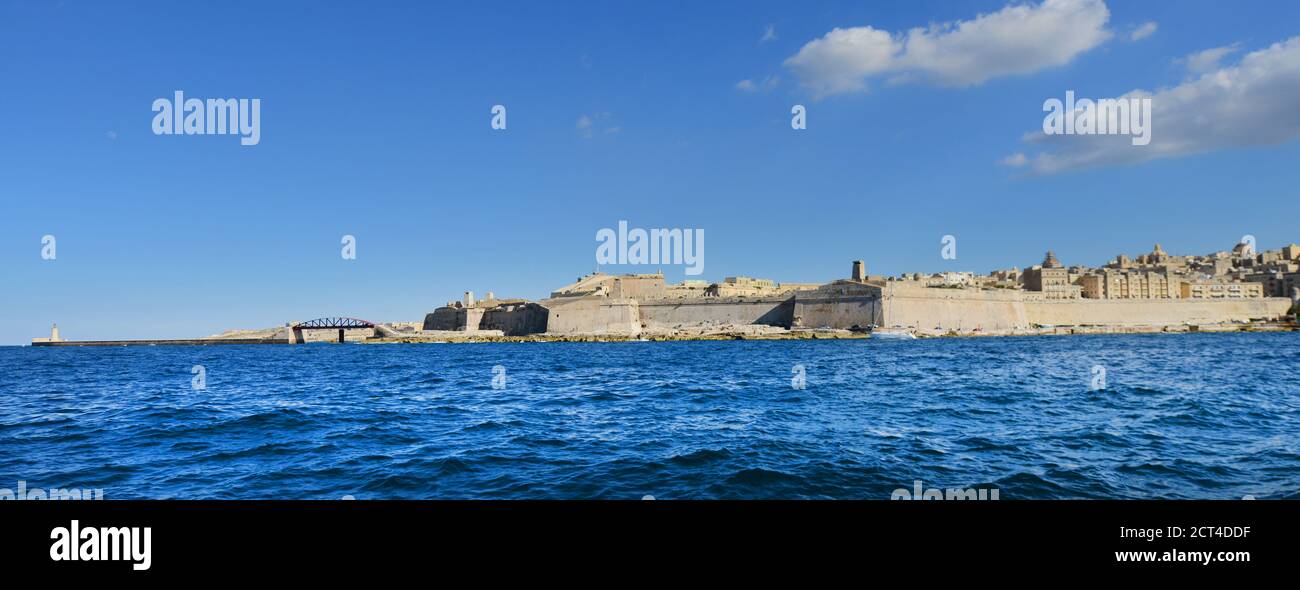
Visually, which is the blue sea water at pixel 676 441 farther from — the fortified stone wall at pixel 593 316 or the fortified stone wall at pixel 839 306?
the fortified stone wall at pixel 593 316

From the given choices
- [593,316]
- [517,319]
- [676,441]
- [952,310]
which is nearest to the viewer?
[676,441]

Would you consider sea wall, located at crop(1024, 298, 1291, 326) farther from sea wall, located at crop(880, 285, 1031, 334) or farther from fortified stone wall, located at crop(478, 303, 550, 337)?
fortified stone wall, located at crop(478, 303, 550, 337)

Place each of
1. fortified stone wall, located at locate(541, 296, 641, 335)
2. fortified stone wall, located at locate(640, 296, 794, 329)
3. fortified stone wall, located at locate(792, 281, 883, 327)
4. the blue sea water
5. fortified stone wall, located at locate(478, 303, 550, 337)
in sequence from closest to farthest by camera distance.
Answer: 1. the blue sea water
2. fortified stone wall, located at locate(792, 281, 883, 327)
3. fortified stone wall, located at locate(640, 296, 794, 329)
4. fortified stone wall, located at locate(541, 296, 641, 335)
5. fortified stone wall, located at locate(478, 303, 550, 337)

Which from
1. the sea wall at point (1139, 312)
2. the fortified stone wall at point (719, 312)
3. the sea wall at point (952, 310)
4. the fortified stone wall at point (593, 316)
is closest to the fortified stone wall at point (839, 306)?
the sea wall at point (952, 310)

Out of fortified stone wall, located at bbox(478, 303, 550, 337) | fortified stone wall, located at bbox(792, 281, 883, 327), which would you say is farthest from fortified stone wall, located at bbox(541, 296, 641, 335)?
fortified stone wall, located at bbox(792, 281, 883, 327)

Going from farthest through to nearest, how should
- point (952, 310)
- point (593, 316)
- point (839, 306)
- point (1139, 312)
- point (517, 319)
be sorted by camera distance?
point (517, 319) → point (593, 316) → point (1139, 312) → point (952, 310) → point (839, 306)

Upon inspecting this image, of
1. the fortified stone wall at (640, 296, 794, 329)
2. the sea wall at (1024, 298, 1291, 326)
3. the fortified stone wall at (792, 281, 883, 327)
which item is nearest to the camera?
the fortified stone wall at (792, 281, 883, 327)

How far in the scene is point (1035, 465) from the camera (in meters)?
6.94

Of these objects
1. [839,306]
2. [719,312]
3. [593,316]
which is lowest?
[593,316]

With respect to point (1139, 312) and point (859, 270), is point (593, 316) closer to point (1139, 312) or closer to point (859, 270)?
point (859, 270)

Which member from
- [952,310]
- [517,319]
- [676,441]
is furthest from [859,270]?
[676,441]

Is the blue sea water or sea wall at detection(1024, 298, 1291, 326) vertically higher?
sea wall at detection(1024, 298, 1291, 326)

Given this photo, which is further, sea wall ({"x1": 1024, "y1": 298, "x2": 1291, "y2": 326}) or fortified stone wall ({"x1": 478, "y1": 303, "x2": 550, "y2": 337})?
fortified stone wall ({"x1": 478, "y1": 303, "x2": 550, "y2": 337})
